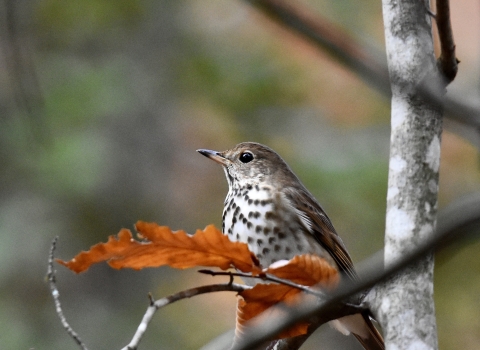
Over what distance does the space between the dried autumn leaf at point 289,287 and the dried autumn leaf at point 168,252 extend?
7 cm

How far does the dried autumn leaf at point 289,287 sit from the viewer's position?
1989mm

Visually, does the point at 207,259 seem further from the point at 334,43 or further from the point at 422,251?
the point at 422,251

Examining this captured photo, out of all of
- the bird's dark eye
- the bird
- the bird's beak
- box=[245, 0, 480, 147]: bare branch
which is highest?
box=[245, 0, 480, 147]: bare branch

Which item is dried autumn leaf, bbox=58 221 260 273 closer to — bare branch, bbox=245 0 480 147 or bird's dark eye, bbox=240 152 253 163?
bare branch, bbox=245 0 480 147

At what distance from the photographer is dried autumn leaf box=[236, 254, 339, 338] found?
1989mm

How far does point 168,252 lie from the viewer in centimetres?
197

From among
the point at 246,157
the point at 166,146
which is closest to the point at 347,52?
the point at 246,157

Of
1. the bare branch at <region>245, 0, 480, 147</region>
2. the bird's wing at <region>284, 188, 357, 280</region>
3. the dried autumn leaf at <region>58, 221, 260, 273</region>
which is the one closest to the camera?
the bare branch at <region>245, 0, 480, 147</region>

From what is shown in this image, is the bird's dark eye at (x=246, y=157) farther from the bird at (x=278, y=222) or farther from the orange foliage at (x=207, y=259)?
the orange foliage at (x=207, y=259)

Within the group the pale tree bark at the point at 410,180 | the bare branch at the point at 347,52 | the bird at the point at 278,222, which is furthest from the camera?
the bird at the point at 278,222

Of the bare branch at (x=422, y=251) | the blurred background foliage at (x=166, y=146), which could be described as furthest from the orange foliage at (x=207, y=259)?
the blurred background foliage at (x=166, y=146)

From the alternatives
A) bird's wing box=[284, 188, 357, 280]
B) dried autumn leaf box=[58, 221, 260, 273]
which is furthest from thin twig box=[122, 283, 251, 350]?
bird's wing box=[284, 188, 357, 280]

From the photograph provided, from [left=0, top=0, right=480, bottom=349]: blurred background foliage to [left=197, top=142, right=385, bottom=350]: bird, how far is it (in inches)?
40.9

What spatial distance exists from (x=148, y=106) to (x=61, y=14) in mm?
1079
